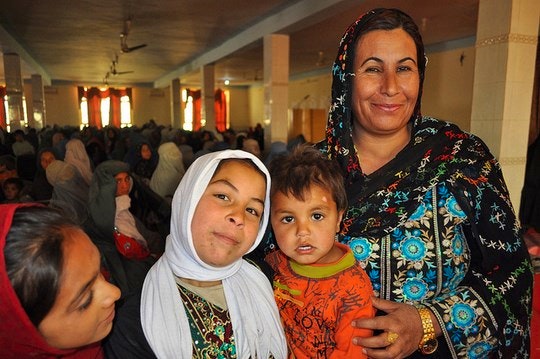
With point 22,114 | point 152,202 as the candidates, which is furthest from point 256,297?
point 22,114

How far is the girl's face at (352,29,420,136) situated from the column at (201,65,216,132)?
1342 centimetres

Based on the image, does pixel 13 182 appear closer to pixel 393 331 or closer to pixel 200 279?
pixel 200 279

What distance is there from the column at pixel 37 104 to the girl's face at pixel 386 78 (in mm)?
16905

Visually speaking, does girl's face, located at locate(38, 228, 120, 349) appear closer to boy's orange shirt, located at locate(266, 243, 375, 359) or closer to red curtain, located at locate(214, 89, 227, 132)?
boy's orange shirt, located at locate(266, 243, 375, 359)

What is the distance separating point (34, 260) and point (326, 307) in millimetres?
819

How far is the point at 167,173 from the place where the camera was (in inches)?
238

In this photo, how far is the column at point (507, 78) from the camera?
4328mm

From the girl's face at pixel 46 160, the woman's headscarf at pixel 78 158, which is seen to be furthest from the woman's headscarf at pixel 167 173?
the girl's face at pixel 46 160

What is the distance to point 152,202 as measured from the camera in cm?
470

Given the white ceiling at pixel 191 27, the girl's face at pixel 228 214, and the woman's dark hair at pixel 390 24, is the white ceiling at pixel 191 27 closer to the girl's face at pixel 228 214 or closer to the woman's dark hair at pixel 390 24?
the woman's dark hair at pixel 390 24

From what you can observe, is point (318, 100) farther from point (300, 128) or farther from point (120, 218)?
point (120, 218)

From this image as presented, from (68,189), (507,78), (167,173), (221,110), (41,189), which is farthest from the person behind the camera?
(221,110)

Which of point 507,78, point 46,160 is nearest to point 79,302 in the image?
point 507,78

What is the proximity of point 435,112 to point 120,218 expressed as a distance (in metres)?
10.2
